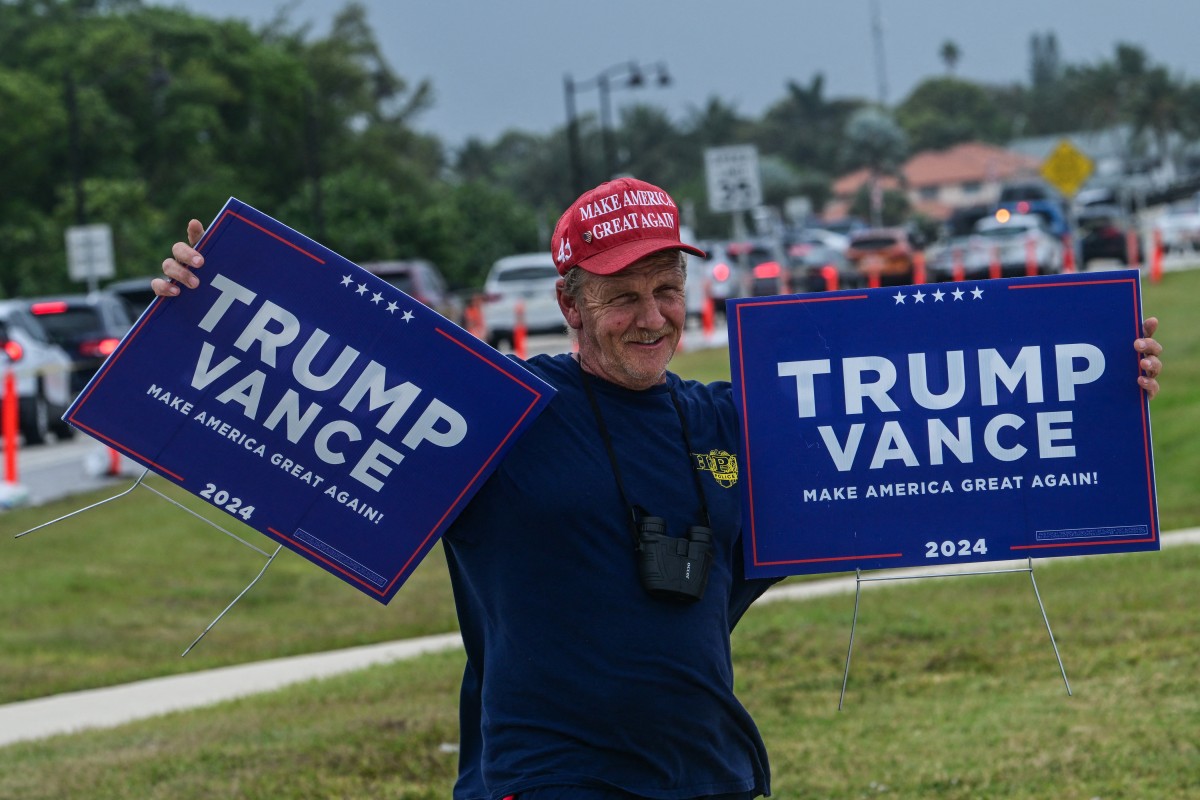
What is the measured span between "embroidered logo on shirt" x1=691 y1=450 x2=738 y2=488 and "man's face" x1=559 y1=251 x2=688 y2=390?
19 centimetres

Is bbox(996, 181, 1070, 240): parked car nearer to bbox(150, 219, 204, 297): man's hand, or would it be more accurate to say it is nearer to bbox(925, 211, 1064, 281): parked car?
bbox(925, 211, 1064, 281): parked car

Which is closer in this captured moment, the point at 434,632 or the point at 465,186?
the point at 434,632

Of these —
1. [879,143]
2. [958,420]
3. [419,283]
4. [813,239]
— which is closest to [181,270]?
[958,420]

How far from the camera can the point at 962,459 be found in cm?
411

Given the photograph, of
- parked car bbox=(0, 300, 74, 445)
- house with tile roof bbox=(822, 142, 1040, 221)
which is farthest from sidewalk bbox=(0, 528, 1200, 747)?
house with tile roof bbox=(822, 142, 1040, 221)

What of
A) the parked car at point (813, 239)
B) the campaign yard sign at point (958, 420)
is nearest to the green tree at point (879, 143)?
the parked car at point (813, 239)

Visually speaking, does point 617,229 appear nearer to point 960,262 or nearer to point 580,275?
point 580,275

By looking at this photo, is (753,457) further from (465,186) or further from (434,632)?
(465,186)

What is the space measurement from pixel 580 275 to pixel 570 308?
8cm

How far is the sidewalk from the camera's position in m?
8.68

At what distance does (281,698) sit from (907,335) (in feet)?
17.5

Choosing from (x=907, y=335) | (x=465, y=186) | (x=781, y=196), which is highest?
(x=907, y=335)

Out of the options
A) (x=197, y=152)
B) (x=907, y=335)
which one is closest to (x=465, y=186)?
(x=197, y=152)

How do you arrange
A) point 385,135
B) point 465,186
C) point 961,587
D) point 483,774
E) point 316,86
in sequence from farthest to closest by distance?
1. point 385,135
2. point 316,86
3. point 465,186
4. point 961,587
5. point 483,774
